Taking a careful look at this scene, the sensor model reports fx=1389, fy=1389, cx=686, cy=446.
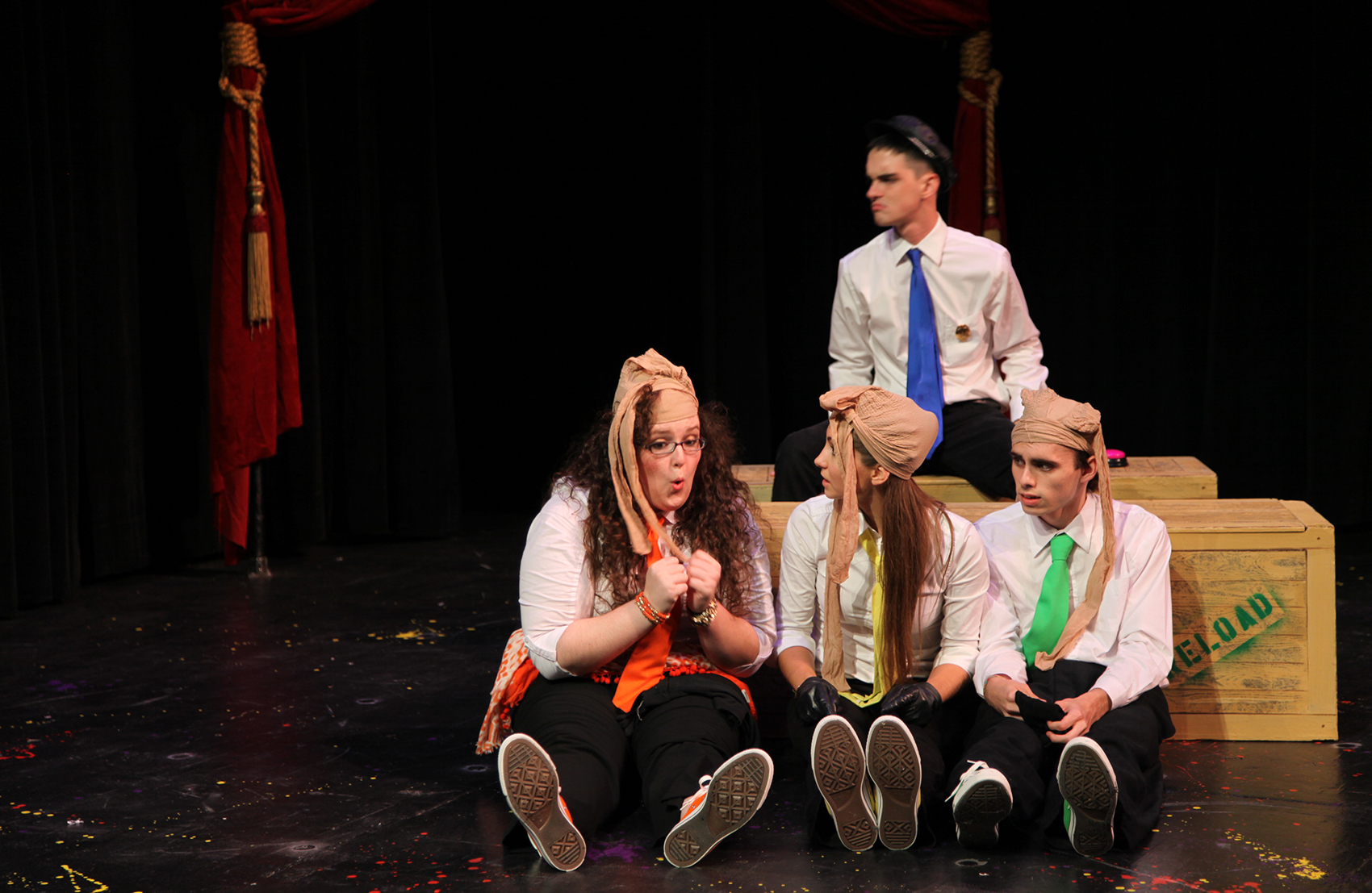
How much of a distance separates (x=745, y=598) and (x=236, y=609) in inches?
92.5

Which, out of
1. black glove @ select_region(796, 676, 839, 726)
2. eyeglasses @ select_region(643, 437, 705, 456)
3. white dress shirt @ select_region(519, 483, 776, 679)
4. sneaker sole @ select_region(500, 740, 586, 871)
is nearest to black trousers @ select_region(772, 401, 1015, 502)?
white dress shirt @ select_region(519, 483, 776, 679)

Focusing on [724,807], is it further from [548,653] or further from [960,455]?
[960,455]

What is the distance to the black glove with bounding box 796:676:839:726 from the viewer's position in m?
2.66

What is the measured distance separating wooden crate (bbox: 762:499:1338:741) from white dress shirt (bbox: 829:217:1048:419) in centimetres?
78

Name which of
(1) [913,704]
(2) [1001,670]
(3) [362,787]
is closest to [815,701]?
(1) [913,704]

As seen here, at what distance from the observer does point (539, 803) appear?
246 centimetres

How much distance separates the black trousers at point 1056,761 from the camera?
2.55 m

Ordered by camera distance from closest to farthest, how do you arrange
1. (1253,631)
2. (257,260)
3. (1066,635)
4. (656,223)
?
1. (1066,635)
2. (1253,631)
3. (257,260)
4. (656,223)

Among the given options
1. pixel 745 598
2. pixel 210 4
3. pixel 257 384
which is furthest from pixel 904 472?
pixel 210 4

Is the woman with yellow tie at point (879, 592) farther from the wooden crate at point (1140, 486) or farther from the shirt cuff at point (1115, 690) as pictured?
the wooden crate at point (1140, 486)

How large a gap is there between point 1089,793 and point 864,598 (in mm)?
613

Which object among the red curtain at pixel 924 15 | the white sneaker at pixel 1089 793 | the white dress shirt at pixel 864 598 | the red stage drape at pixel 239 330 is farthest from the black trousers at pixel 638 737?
the red curtain at pixel 924 15

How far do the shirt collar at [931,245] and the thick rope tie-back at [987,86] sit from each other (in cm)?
152

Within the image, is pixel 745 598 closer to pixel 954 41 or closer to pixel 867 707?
pixel 867 707
